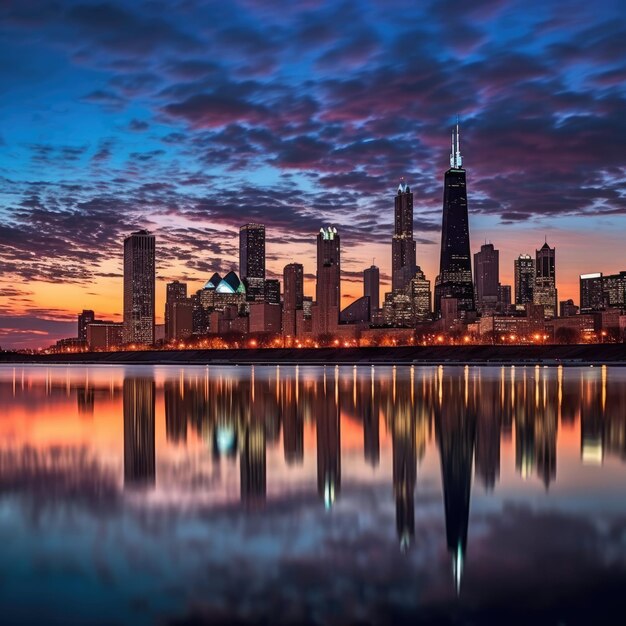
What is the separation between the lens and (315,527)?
527 inches

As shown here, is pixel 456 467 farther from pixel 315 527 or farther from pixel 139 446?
pixel 139 446

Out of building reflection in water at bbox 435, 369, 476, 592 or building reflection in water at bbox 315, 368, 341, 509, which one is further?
building reflection in water at bbox 315, 368, 341, 509

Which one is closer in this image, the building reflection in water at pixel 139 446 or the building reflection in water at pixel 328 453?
the building reflection in water at pixel 328 453

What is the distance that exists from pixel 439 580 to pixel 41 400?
46393 mm

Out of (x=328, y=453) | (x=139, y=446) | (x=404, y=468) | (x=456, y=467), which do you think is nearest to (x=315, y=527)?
(x=404, y=468)

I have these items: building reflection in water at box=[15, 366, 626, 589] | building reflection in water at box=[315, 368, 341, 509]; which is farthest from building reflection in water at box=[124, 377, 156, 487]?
building reflection in water at box=[315, 368, 341, 509]

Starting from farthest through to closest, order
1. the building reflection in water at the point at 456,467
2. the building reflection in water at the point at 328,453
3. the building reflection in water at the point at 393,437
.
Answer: the building reflection in water at the point at 393,437, the building reflection in water at the point at 328,453, the building reflection in water at the point at 456,467

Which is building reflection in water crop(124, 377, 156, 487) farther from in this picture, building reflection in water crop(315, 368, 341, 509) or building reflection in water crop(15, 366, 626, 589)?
building reflection in water crop(315, 368, 341, 509)

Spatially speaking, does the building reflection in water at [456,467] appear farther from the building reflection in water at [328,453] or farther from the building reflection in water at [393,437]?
the building reflection in water at [328,453]

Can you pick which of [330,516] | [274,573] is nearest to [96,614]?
[274,573]

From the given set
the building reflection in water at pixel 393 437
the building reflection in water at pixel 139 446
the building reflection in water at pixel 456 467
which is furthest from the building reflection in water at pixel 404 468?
the building reflection in water at pixel 139 446

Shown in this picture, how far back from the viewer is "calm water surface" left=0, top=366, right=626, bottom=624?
9.52 meters

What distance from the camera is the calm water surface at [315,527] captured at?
952 cm

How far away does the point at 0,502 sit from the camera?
15.9m
